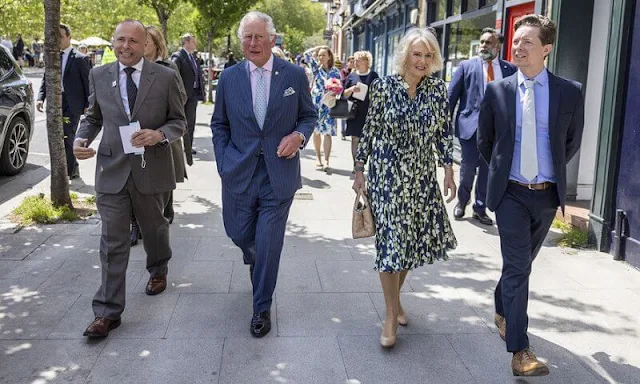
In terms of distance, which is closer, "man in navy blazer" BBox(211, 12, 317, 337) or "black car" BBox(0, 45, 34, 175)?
"man in navy blazer" BBox(211, 12, 317, 337)

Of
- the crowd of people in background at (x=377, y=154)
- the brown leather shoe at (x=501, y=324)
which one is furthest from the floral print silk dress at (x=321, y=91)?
the brown leather shoe at (x=501, y=324)

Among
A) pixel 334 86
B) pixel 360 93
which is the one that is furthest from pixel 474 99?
pixel 334 86

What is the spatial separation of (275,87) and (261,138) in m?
0.32

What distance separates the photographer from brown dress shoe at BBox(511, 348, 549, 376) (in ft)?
11.4

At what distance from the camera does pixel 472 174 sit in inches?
281

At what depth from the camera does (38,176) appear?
929cm

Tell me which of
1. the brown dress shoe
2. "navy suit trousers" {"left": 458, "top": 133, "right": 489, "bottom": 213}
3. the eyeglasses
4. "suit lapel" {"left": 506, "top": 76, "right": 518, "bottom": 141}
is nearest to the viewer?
the brown dress shoe

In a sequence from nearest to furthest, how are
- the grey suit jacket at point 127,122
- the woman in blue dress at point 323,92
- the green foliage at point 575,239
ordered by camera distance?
the grey suit jacket at point 127,122
the green foliage at point 575,239
the woman in blue dress at point 323,92

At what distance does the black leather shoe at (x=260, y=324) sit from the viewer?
4059mm

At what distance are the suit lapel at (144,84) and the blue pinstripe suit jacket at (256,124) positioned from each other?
1.54 ft

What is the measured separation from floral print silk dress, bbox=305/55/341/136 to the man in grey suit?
592 centimetres

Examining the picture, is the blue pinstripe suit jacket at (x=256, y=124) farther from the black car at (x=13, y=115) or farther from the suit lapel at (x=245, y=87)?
the black car at (x=13, y=115)

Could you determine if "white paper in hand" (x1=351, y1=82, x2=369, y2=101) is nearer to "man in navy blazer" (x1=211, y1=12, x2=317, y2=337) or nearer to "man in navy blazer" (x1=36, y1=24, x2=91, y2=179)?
"man in navy blazer" (x1=36, y1=24, x2=91, y2=179)

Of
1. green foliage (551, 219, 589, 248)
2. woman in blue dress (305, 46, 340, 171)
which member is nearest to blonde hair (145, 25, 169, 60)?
green foliage (551, 219, 589, 248)
